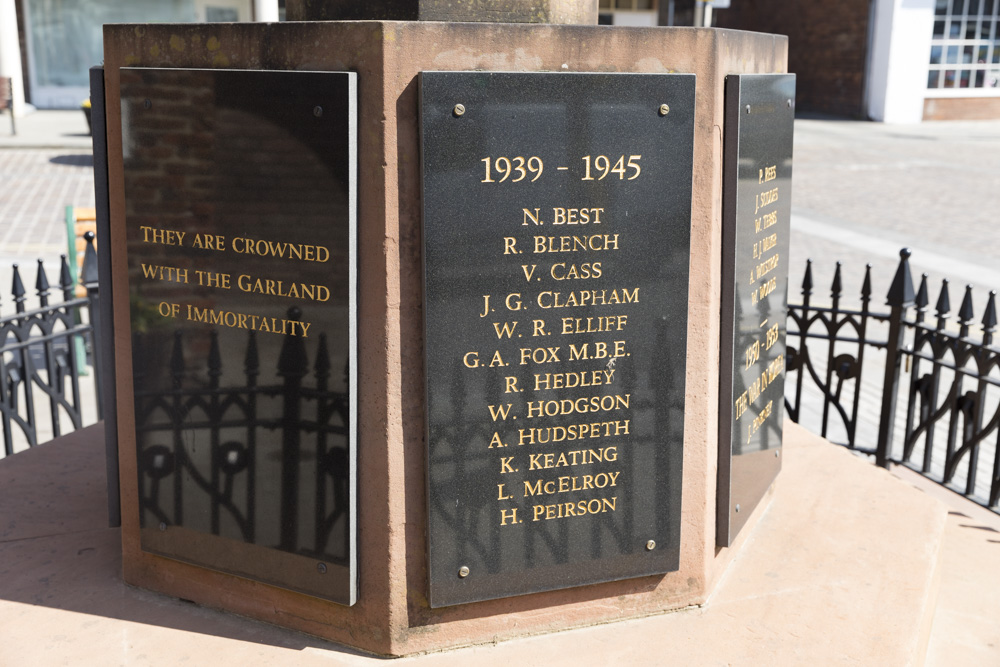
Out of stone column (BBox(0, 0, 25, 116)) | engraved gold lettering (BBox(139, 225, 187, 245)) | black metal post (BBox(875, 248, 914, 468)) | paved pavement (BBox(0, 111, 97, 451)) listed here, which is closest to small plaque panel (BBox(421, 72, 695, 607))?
engraved gold lettering (BBox(139, 225, 187, 245))

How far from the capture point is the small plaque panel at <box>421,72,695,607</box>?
2.62 m

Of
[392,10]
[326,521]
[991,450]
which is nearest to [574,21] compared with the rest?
[392,10]

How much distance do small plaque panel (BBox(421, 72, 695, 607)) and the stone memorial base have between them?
2.4 inches

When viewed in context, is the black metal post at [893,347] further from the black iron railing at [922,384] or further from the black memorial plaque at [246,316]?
the black memorial plaque at [246,316]

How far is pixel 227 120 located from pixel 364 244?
20.8 inches

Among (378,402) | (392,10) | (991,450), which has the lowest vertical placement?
(991,450)

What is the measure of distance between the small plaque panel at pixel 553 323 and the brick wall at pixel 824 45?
26622 millimetres

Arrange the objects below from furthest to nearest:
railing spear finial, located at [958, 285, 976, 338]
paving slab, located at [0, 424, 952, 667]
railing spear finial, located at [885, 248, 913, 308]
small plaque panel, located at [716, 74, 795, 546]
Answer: railing spear finial, located at [885, 248, 913, 308] → railing spear finial, located at [958, 285, 976, 338] → small plaque panel, located at [716, 74, 795, 546] → paving slab, located at [0, 424, 952, 667]

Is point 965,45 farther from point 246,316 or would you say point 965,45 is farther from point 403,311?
point 246,316

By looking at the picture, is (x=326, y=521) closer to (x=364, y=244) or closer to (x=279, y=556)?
(x=279, y=556)

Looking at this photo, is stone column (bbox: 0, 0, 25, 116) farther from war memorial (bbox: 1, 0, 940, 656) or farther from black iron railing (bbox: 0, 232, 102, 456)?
war memorial (bbox: 1, 0, 940, 656)

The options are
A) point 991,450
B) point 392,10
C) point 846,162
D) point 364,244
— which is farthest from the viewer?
point 846,162

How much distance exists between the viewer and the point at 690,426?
9.94 feet

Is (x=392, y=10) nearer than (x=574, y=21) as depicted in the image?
Yes
